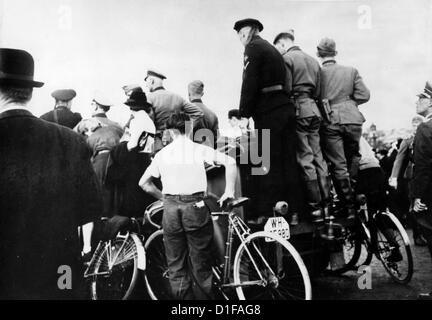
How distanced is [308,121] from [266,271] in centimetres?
167

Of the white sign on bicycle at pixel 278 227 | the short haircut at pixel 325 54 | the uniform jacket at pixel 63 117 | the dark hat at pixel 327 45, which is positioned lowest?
the white sign on bicycle at pixel 278 227

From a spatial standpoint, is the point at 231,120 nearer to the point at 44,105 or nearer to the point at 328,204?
the point at 328,204

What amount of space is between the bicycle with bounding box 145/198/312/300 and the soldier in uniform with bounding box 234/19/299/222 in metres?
0.31

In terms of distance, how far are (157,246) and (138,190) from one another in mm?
663

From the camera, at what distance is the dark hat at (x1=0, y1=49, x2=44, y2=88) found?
119 inches

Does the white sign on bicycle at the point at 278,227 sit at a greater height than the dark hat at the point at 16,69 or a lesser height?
lesser

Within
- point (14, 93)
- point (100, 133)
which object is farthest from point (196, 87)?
point (14, 93)

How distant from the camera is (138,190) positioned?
4.69 meters

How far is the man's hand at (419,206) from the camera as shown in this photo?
4486 mm

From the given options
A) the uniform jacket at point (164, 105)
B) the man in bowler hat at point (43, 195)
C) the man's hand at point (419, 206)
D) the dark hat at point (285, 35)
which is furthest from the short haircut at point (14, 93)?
the man's hand at point (419, 206)

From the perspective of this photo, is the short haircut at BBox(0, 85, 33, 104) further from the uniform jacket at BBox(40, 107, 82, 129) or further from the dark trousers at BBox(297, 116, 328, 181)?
the dark trousers at BBox(297, 116, 328, 181)

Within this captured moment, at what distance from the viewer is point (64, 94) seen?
462 centimetres

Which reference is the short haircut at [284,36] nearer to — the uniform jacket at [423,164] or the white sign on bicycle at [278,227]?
the uniform jacket at [423,164]
